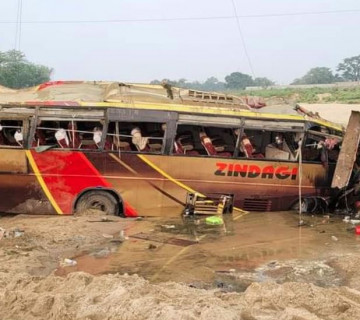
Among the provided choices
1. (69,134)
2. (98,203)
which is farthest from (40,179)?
(98,203)

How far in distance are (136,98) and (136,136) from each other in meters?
0.80

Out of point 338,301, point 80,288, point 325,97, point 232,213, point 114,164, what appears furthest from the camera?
point 325,97

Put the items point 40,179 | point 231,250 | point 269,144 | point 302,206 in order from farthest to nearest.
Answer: point 269,144 < point 302,206 < point 40,179 < point 231,250

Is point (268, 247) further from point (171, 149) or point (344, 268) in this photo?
point (171, 149)

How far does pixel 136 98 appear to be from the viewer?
32.4ft

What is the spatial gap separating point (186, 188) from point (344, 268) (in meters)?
3.95

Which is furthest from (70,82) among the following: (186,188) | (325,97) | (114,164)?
(325,97)

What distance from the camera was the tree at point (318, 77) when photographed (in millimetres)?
83062

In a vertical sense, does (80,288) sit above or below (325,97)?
below

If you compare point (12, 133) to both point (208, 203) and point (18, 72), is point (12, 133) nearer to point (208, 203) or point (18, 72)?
point (208, 203)

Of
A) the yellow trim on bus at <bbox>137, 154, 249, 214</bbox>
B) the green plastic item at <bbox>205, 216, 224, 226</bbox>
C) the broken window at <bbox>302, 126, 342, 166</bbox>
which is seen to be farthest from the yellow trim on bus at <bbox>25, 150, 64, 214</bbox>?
the broken window at <bbox>302, 126, 342, 166</bbox>

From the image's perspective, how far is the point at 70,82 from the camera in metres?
10.6

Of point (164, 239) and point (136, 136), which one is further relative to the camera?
point (136, 136)

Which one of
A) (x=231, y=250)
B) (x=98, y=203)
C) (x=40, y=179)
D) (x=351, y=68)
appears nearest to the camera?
(x=231, y=250)
